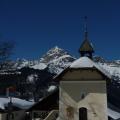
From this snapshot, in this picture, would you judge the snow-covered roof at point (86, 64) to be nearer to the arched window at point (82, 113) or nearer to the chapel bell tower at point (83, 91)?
the chapel bell tower at point (83, 91)

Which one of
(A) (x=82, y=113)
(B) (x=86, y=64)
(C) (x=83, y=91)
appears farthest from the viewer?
(B) (x=86, y=64)

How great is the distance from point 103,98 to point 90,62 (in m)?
3.58

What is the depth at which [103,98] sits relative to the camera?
118 feet

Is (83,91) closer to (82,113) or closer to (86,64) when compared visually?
(82,113)

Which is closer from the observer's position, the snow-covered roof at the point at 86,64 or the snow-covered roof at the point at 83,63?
the snow-covered roof at the point at 86,64

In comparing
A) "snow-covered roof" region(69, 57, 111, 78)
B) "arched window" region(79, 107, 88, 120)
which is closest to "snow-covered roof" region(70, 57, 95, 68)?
"snow-covered roof" region(69, 57, 111, 78)

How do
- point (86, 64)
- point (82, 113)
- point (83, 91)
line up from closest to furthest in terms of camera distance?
point (82, 113)
point (83, 91)
point (86, 64)

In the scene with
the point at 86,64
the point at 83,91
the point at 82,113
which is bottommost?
the point at 82,113

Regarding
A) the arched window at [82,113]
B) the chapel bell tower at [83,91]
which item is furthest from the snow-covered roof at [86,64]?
the arched window at [82,113]

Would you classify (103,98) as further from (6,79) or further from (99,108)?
(6,79)

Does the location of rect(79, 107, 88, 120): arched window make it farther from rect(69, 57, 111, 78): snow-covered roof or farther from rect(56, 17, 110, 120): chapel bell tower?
rect(69, 57, 111, 78): snow-covered roof

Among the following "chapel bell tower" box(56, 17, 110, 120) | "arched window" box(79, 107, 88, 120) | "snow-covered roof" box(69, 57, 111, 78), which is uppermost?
"snow-covered roof" box(69, 57, 111, 78)

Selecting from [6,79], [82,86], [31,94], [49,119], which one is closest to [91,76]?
[82,86]

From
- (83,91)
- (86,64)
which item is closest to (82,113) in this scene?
(83,91)
